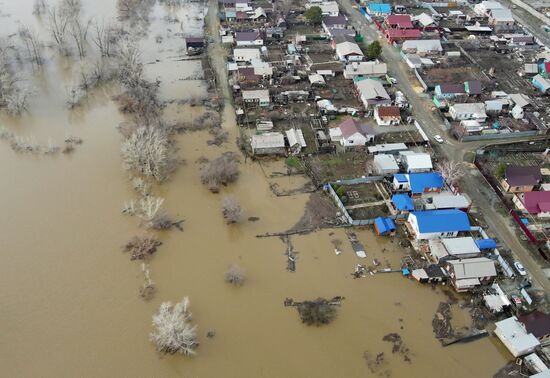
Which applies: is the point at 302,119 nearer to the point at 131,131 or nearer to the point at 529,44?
the point at 131,131

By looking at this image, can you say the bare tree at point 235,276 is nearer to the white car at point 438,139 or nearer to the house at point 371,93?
the white car at point 438,139

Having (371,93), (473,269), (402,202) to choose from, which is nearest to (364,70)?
(371,93)

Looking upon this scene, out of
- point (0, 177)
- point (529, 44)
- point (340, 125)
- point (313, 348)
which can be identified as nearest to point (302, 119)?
point (340, 125)

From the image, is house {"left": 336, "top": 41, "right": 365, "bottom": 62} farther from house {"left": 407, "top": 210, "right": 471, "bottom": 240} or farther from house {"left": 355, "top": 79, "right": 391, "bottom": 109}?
house {"left": 407, "top": 210, "right": 471, "bottom": 240}

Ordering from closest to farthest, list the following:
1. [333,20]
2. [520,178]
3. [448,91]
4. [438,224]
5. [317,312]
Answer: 1. [317,312]
2. [438,224]
3. [520,178]
4. [448,91]
5. [333,20]

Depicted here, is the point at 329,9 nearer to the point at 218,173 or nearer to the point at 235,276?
the point at 218,173

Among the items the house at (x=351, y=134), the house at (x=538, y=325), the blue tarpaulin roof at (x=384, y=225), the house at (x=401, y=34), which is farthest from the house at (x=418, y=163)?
the house at (x=401, y=34)

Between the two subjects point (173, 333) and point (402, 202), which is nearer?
point (173, 333)
